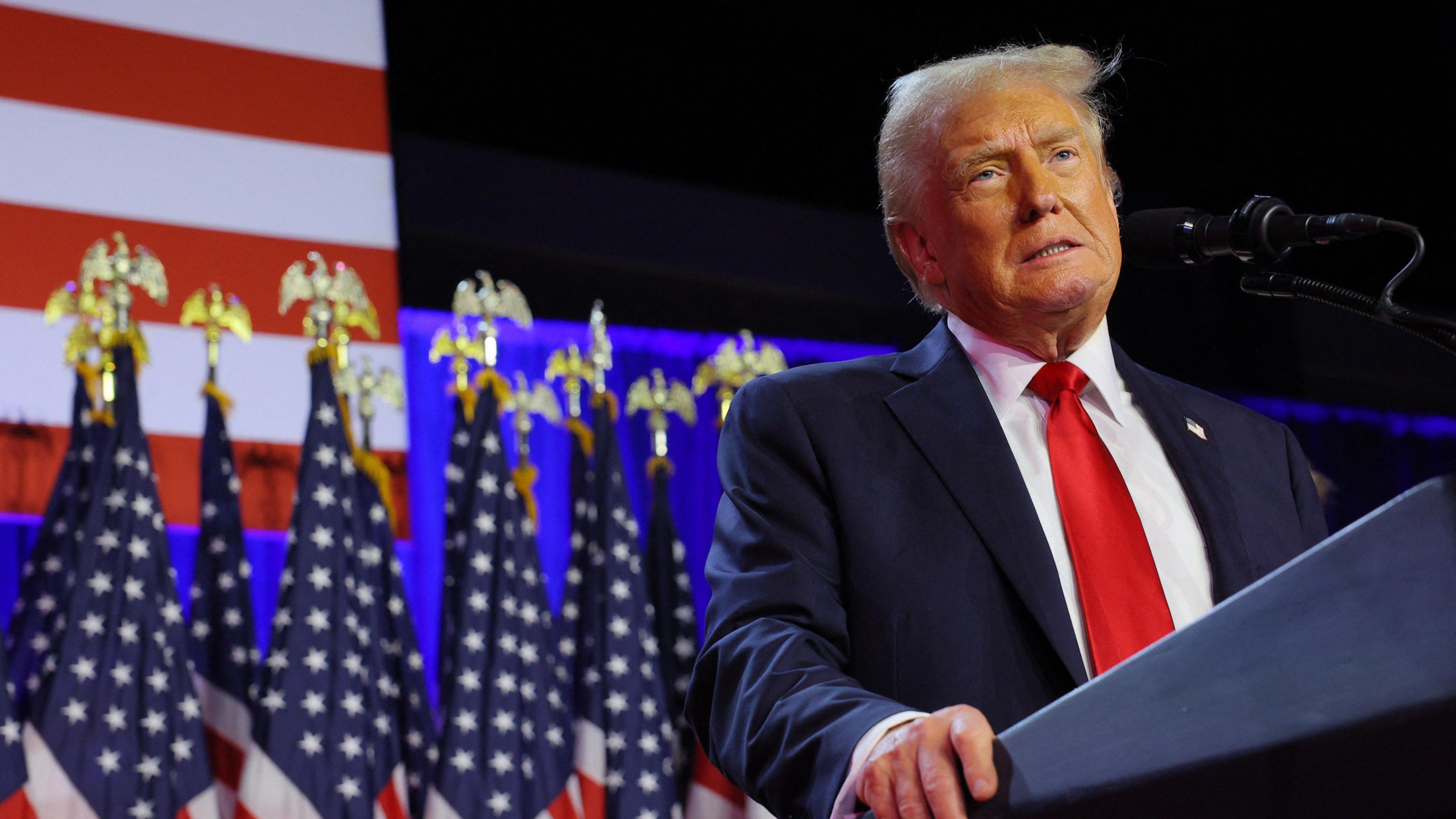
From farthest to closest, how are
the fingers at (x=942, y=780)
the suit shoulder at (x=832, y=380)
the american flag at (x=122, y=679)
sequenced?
the american flag at (x=122, y=679)
the suit shoulder at (x=832, y=380)
the fingers at (x=942, y=780)

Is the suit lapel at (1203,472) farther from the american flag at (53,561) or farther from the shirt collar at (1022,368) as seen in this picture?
the american flag at (53,561)

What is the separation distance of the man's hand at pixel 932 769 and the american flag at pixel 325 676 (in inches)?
121

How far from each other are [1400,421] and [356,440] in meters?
5.68

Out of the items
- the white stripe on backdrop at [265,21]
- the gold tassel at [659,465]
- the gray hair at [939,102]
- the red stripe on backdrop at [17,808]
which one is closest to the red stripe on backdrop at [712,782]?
the gold tassel at [659,465]

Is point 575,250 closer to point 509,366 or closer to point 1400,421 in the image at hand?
point 509,366

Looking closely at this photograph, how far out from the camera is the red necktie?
1220 mm

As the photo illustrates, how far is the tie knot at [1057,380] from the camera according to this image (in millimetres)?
1434

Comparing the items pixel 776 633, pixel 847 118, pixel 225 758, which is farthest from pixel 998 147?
pixel 847 118

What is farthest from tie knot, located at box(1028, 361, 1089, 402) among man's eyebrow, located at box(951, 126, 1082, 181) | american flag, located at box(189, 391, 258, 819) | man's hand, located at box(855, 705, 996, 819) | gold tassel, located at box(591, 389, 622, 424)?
gold tassel, located at box(591, 389, 622, 424)

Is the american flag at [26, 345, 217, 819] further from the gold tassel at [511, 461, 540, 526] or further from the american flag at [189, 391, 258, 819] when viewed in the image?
the gold tassel at [511, 461, 540, 526]

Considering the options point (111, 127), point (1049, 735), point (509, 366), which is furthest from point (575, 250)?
point (1049, 735)

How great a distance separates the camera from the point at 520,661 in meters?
4.02

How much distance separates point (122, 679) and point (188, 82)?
202 cm

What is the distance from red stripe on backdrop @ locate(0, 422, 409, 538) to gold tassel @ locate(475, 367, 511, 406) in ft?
1.26
